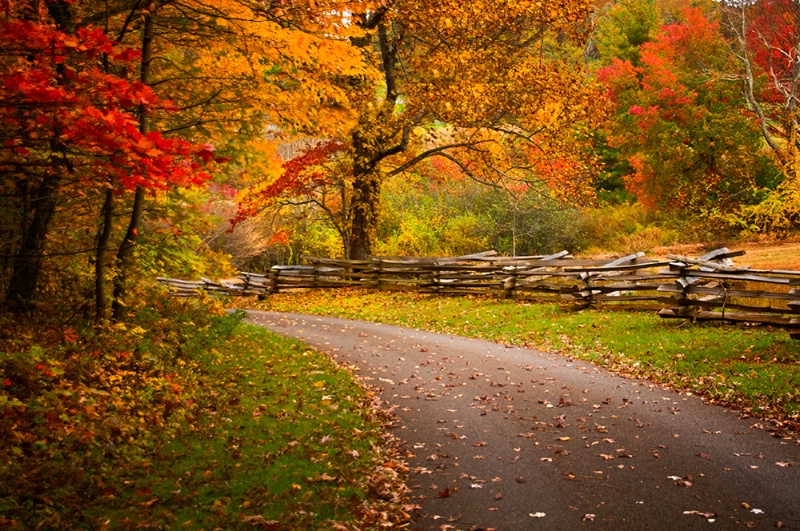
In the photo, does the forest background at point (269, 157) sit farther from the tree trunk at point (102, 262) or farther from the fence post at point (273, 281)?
the fence post at point (273, 281)

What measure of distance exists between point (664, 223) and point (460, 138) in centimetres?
1294

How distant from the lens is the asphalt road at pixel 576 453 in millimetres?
5715

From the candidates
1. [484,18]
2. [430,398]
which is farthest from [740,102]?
[430,398]

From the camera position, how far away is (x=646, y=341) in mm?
12516

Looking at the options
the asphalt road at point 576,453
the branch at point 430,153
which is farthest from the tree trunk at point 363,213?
the asphalt road at point 576,453

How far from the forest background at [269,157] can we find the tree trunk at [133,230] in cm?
4

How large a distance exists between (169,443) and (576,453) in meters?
4.02

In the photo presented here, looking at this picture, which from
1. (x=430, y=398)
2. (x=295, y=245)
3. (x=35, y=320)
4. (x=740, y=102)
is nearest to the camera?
(x=35, y=320)

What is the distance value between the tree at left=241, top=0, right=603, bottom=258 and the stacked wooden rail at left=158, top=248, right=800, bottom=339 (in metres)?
2.73

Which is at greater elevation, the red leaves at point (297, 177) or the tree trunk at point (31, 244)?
the red leaves at point (297, 177)

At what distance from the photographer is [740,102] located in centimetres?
2873

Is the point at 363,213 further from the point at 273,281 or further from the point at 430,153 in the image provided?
the point at 273,281

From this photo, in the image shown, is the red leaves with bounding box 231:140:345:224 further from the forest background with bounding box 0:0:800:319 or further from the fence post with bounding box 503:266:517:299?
the fence post with bounding box 503:266:517:299

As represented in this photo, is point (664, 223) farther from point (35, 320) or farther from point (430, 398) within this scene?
point (35, 320)
